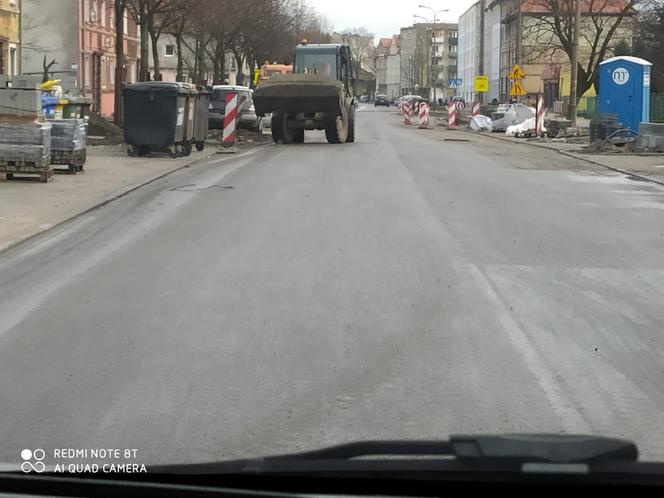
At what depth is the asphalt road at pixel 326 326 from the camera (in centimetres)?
506

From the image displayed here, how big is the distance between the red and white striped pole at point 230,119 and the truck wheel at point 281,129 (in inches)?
86.1

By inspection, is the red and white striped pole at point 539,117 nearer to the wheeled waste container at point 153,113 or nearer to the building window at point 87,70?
the wheeled waste container at point 153,113

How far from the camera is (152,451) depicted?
4527 millimetres

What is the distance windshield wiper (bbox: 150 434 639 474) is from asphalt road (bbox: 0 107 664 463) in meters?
1.38

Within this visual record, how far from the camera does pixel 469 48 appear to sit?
135875mm

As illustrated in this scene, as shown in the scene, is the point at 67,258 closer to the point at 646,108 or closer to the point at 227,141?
the point at 227,141

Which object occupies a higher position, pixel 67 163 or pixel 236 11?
pixel 236 11

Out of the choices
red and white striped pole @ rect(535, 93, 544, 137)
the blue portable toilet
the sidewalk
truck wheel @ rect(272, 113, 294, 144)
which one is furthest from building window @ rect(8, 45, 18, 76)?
the blue portable toilet

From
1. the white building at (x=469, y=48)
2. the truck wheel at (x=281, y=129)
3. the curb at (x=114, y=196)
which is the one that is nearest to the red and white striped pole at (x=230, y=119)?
the truck wheel at (x=281, y=129)

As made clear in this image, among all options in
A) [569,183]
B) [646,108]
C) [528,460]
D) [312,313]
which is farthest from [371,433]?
[646,108]

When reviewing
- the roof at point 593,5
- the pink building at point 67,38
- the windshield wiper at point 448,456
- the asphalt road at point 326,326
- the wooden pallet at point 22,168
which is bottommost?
the asphalt road at point 326,326

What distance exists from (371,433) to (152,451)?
1.01 meters

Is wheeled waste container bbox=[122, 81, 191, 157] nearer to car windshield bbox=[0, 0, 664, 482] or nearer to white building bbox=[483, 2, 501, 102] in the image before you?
car windshield bbox=[0, 0, 664, 482]

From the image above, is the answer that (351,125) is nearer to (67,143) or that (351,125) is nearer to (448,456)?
(67,143)
